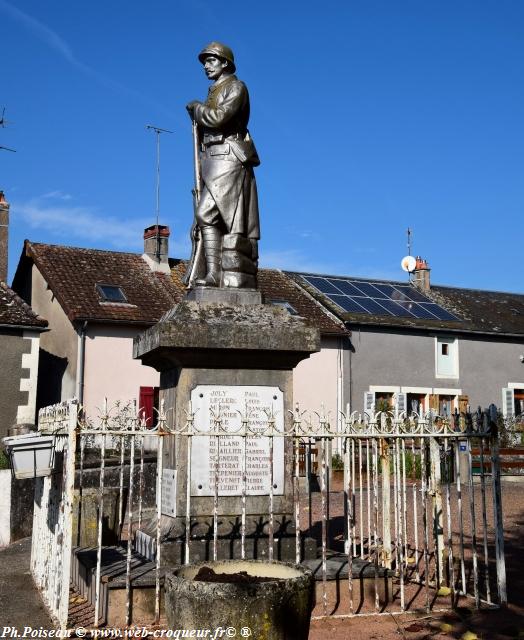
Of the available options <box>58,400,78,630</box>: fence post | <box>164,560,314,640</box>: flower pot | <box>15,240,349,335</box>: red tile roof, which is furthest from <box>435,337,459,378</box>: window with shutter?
<box>164,560,314,640</box>: flower pot

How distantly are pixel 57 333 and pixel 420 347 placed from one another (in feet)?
38.9

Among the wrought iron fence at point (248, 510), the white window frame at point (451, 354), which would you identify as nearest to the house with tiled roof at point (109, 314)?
the white window frame at point (451, 354)

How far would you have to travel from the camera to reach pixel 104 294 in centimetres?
2175

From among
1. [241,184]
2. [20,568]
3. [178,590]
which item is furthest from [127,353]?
[178,590]

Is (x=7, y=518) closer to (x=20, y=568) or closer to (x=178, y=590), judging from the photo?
(x=20, y=568)

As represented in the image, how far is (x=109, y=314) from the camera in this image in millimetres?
20656

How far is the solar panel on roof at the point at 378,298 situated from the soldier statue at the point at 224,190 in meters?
17.8

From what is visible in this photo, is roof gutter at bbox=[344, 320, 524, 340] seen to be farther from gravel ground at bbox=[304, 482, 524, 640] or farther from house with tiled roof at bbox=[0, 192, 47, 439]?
gravel ground at bbox=[304, 482, 524, 640]

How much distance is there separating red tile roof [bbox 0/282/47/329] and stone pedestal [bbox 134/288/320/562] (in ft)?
41.9

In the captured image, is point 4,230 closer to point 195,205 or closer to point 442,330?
point 442,330

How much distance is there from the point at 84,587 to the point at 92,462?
6.34 meters

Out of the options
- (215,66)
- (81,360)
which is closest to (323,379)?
(81,360)

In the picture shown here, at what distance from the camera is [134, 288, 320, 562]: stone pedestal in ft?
21.0

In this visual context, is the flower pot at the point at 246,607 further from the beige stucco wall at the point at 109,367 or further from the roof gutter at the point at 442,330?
the roof gutter at the point at 442,330
